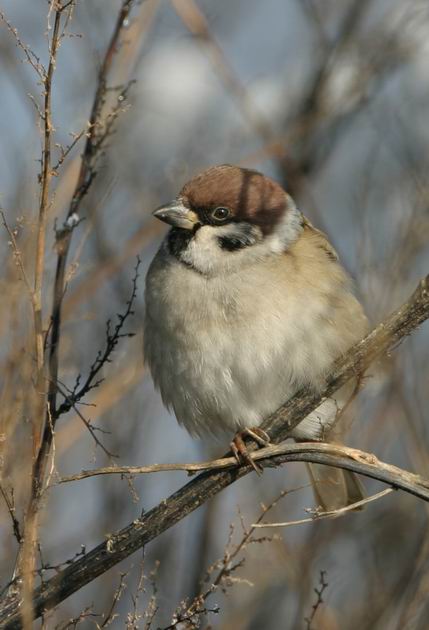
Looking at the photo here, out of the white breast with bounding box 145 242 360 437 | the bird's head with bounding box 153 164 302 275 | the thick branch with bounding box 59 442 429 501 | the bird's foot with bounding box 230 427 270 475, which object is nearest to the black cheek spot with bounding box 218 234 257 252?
the bird's head with bounding box 153 164 302 275

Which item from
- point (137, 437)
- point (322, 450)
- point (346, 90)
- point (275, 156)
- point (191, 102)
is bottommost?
point (322, 450)

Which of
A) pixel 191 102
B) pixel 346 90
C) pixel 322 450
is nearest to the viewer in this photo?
pixel 322 450

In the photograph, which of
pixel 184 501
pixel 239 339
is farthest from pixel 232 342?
pixel 184 501

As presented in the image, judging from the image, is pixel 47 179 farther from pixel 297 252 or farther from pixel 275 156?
pixel 275 156

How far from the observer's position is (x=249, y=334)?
344 centimetres

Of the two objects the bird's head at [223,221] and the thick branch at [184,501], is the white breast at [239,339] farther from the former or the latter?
the thick branch at [184,501]

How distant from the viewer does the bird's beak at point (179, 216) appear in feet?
11.6

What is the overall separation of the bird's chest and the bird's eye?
227 mm

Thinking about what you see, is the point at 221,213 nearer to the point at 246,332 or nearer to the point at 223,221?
the point at 223,221

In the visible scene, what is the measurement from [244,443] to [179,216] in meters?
0.87

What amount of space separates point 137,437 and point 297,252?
169cm

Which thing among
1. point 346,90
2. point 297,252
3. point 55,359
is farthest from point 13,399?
point 346,90

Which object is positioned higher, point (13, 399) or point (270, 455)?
point (13, 399)

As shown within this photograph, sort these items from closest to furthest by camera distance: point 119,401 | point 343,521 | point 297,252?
point 297,252
point 343,521
point 119,401
